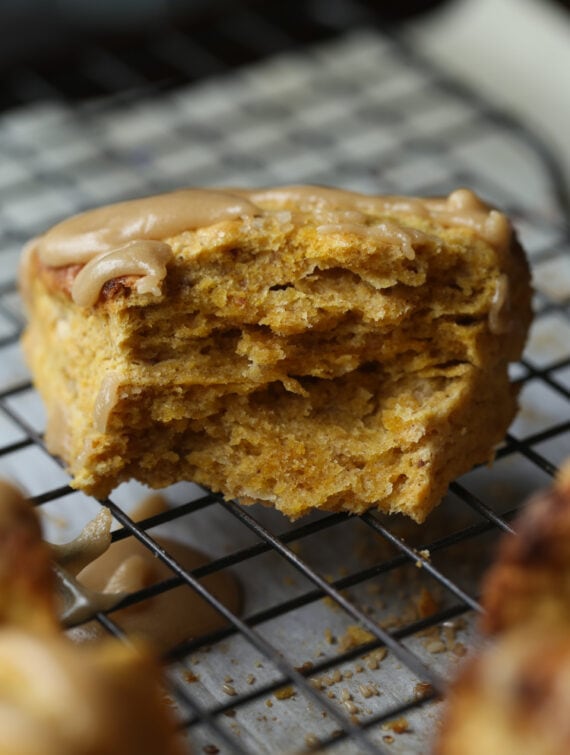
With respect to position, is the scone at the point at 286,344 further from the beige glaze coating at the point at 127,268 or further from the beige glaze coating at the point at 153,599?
the beige glaze coating at the point at 153,599

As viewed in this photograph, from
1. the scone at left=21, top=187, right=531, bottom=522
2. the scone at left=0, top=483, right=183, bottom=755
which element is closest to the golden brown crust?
the scone at left=0, top=483, right=183, bottom=755

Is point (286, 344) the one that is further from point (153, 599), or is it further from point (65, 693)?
point (65, 693)

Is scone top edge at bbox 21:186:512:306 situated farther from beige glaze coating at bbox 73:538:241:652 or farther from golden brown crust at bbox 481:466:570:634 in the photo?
golden brown crust at bbox 481:466:570:634

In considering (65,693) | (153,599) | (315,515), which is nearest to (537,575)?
(65,693)

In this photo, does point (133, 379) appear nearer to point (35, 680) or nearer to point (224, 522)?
point (224, 522)

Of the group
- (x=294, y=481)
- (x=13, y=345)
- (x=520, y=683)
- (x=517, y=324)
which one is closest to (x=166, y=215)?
(x=294, y=481)

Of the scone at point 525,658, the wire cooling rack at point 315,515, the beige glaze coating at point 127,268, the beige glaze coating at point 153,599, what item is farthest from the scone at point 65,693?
the beige glaze coating at point 127,268
